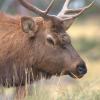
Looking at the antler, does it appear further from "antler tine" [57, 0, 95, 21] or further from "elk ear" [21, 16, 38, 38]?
"elk ear" [21, 16, 38, 38]

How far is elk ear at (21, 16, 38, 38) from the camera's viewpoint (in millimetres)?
13821

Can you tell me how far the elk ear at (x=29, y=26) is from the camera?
45.3ft

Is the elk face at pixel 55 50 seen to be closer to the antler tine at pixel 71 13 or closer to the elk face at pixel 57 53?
the elk face at pixel 57 53

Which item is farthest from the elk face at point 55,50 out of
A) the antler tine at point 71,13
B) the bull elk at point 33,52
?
the antler tine at point 71,13

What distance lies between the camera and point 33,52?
1386 cm

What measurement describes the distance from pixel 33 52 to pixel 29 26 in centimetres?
41

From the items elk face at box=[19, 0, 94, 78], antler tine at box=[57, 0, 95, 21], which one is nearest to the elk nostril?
elk face at box=[19, 0, 94, 78]

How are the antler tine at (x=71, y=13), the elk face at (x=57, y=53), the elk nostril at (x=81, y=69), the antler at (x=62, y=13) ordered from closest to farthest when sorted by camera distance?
the elk nostril at (x=81, y=69)
the elk face at (x=57, y=53)
the antler at (x=62, y=13)
the antler tine at (x=71, y=13)

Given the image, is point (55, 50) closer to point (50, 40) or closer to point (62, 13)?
point (50, 40)

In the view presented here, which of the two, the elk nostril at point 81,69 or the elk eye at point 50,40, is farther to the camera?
the elk eye at point 50,40

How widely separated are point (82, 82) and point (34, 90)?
1.05 metres

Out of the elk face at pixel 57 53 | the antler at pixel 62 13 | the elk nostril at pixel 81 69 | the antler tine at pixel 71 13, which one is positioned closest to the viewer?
the elk nostril at pixel 81 69

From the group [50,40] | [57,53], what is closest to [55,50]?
[57,53]

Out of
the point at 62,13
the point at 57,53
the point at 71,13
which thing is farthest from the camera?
the point at 71,13
